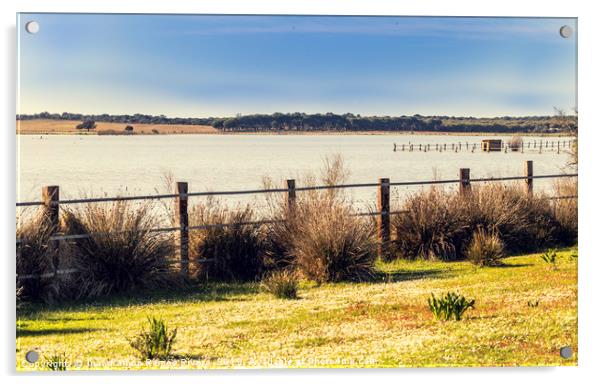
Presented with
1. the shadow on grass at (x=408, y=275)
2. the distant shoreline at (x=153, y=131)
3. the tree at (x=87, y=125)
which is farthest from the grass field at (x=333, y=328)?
the tree at (x=87, y=125)

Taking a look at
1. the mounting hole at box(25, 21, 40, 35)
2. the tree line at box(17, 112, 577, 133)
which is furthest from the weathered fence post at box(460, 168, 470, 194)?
the mounting hole at box(25, 21, 40, 35)

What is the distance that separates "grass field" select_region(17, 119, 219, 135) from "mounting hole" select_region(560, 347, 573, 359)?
12.1 feet

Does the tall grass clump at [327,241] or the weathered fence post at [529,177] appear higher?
the weathered fence post at [529,177]

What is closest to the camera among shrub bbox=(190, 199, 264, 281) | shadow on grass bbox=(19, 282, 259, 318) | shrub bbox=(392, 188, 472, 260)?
shadow on grass bbox=(19, 282, 259, 318)

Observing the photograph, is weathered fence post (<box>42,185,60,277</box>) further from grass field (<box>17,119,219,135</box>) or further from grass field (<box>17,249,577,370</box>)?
grass field (<box>17,119,219,135</box>)

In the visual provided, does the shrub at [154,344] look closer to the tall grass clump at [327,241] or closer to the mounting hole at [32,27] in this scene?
the mounting hole at [32,27]

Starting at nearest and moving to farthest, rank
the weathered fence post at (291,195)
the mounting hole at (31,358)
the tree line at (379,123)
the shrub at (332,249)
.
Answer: the mounting hole at (31,358)
the tree line at (379,123)
the shrub at (332,249)
the weathered fence post at (291,195)

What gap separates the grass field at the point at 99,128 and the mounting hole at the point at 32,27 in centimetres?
73

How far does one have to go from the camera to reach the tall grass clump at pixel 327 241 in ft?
35.4

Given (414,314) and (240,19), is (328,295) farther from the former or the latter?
(240,19)

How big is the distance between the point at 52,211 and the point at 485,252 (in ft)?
17.7

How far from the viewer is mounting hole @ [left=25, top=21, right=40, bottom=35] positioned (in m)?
7.34

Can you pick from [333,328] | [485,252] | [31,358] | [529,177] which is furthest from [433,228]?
[31,358]

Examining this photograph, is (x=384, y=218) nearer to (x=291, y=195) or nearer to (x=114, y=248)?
(x=291, y=195)
